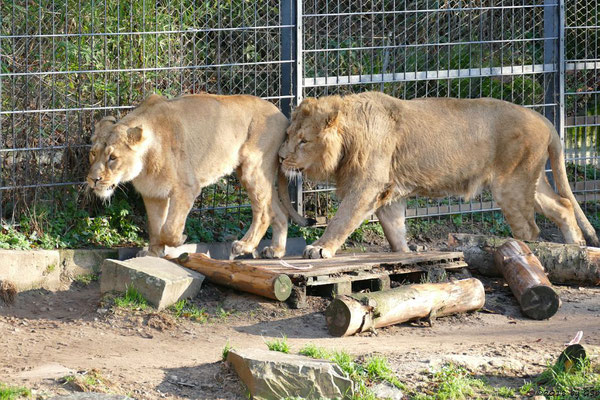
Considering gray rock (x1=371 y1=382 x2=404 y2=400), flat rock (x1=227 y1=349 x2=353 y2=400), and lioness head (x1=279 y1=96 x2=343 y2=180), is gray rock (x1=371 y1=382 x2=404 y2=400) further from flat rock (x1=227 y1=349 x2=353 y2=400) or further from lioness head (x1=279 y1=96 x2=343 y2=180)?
lioness head (x1=279 y1=96 x2=343 y2=180)

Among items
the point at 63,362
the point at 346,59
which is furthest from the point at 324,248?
the point at 346,59

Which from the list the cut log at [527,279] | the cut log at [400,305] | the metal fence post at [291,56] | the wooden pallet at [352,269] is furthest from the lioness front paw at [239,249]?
the cut log at [527,279]

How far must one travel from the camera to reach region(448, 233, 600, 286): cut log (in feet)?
28.7

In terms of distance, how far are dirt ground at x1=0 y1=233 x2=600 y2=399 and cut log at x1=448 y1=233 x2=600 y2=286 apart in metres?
0.44

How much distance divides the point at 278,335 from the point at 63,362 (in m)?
1.71

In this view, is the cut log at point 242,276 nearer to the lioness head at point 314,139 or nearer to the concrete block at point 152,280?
the concrete block at point 152,280

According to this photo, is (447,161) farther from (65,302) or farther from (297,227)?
(65,302)

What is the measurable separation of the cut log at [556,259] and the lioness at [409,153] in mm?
619

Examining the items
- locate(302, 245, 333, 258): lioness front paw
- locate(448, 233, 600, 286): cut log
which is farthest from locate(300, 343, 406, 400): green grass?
locate(448, 233, 600, 286): cut log

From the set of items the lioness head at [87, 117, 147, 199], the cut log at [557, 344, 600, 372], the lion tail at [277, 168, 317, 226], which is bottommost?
the cut log at [557, 344, 600, 372]

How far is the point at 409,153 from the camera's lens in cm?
901

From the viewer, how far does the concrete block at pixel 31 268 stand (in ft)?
25.5

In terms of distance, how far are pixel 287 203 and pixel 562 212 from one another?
2962 millimetres

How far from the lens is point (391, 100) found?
29.9 feet
